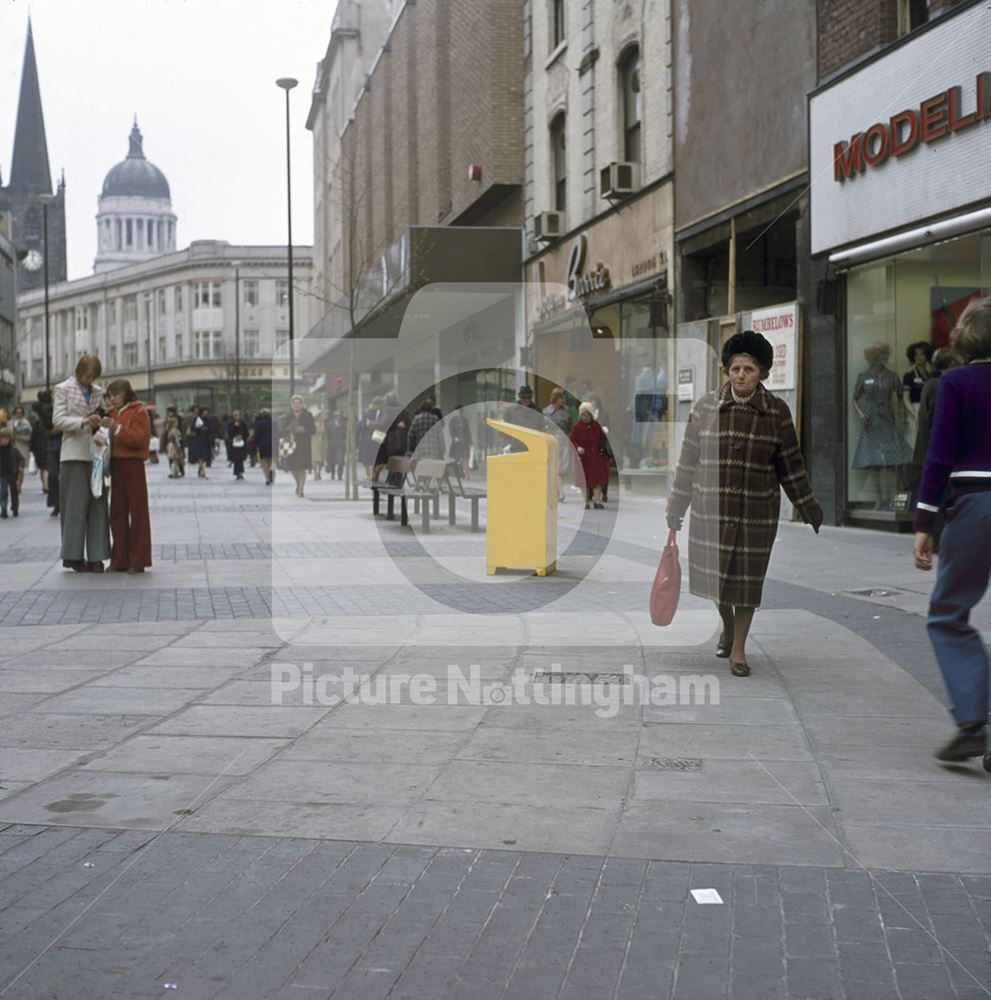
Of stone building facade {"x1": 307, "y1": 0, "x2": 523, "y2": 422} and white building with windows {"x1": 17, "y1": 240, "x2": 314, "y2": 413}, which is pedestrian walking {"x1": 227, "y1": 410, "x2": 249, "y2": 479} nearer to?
stone building facade {"x1": 307, "y1": 0, "x2": 523, "y2": 422}

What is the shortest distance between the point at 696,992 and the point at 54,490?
62.9ft

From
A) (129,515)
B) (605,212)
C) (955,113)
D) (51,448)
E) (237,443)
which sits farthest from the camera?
(237,443)

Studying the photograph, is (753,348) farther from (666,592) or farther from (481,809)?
(481,809)

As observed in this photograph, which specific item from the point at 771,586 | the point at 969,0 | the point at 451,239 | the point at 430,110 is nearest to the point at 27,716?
the point at 771,586

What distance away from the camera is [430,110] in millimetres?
36688

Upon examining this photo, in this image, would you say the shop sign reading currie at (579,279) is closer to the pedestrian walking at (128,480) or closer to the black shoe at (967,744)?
the pedestrian walking at (128,480)

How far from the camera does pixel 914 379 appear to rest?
14453 millimetres

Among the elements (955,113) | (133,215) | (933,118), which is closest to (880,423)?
(933,118)

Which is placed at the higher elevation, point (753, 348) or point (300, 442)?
point (753, 348)

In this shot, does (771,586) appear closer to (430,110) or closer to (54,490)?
(54,490)

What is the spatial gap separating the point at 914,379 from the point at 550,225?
42.8 feet

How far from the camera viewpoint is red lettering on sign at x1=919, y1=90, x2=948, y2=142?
43.3 ft

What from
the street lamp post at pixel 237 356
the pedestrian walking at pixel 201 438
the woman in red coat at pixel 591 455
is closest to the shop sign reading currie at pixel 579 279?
the woman in red coat at pixel 591 455

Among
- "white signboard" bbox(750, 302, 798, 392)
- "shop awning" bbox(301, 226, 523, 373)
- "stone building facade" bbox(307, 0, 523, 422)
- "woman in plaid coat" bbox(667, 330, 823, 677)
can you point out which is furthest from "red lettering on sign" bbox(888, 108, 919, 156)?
"shop awning" bbox(301, 226, 523, 373)
